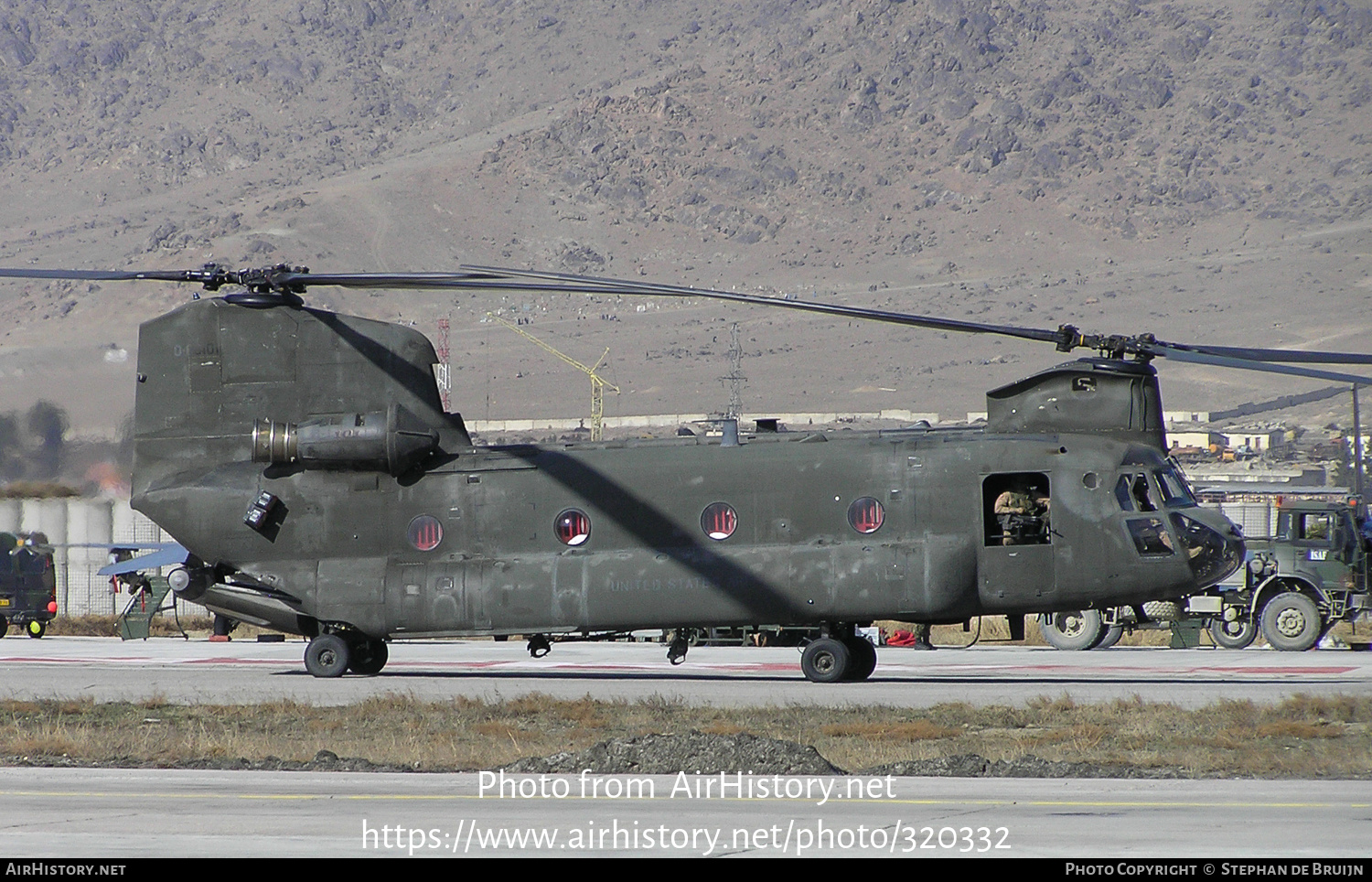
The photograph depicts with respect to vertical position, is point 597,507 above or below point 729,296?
below

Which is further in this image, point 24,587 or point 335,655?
point 24,587

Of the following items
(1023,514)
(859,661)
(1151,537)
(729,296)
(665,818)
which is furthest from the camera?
(859,661)

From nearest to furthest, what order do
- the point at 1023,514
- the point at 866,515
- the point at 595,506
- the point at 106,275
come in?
the point at 106,275 → the point at 1023,514 → the point at 866,515 → the point at 595,506

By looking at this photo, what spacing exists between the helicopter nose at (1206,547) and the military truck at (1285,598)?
983cm

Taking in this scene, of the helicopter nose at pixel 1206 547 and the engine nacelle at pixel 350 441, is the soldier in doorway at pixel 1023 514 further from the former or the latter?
the engine nacelle at pixel 350 441

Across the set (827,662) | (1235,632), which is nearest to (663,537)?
(827,662)

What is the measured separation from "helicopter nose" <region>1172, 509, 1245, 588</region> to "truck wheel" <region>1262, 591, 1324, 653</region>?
1056 cm

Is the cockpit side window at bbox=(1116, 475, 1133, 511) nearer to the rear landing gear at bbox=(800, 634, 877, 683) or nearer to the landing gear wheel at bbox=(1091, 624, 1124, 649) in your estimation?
the rear landing gear at bbox=(800, 634, 877, 683)

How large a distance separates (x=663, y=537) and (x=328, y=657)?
5.42 metres

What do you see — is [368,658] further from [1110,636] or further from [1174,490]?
[1110,636]

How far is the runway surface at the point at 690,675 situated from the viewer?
76.7 feet

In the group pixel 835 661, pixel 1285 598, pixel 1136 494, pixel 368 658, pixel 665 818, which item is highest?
pixel 1136 494

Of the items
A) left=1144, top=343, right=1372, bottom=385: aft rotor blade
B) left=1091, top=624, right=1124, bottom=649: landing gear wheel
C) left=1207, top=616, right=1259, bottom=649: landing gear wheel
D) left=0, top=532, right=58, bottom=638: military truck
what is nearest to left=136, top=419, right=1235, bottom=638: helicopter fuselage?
left=1144, top=343, right=1372, bottom=385: aft rotor blade

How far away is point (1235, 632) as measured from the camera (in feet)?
113
